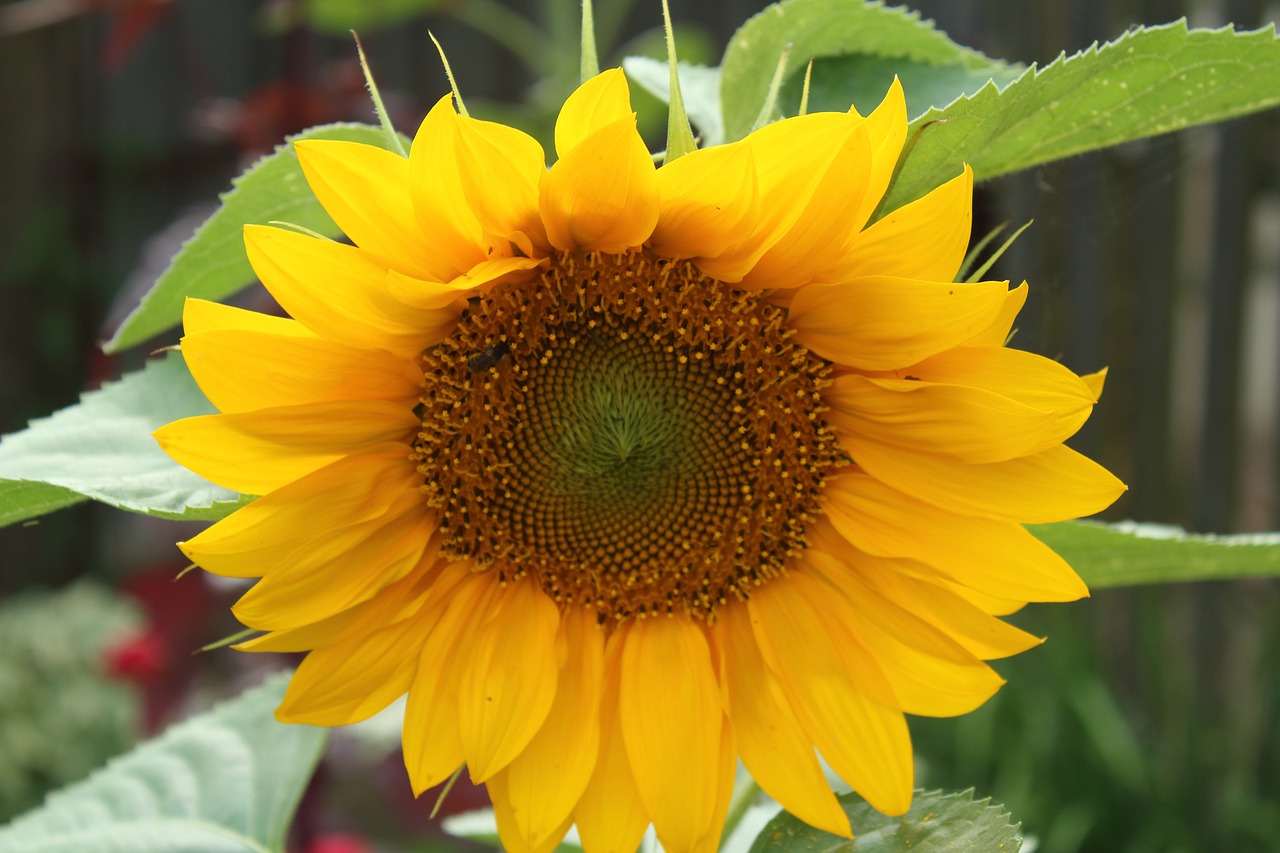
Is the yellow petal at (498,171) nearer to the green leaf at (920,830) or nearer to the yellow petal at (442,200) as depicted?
the yellow petal at (442,200)

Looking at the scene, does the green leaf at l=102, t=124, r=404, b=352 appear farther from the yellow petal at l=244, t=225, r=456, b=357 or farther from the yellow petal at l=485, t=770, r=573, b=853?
the yellow petal at l=485, t=770, r=573, b=853

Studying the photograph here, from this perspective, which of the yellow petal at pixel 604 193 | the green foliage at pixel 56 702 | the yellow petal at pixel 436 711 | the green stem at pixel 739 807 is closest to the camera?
the yellow petal at pixel 604 193

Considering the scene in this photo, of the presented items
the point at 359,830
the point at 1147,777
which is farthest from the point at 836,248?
the point at 359,830

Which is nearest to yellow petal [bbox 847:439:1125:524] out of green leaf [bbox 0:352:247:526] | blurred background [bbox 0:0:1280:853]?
green leaf [bbox 0:352:247:526]

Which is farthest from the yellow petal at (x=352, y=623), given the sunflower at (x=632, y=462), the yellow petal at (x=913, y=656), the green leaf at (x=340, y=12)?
the green leaf at (x=340, y=12)

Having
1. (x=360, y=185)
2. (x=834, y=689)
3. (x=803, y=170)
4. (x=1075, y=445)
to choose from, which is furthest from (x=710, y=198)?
(x=1075, y=445)

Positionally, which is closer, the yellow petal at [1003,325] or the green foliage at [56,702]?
the yellow petal at [1003,325]
